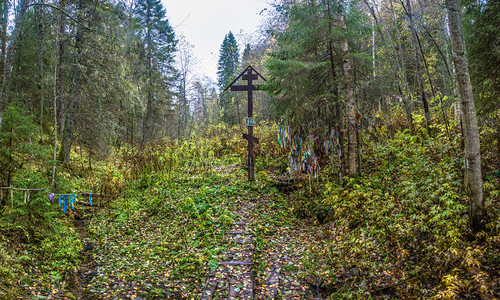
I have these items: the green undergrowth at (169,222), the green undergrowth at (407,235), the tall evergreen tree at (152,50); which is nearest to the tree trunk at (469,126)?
the green undergrowth at (407,235)

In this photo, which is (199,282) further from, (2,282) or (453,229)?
(453,229)

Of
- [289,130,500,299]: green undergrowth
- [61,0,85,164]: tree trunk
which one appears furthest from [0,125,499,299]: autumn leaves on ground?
[61,0,85,164]: tree trunk

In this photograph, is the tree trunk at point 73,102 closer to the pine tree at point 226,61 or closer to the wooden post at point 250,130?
the wooden post at point 250,130

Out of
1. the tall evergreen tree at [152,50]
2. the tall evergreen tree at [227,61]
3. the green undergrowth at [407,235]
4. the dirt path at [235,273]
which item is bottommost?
the dirt path at [235,273]

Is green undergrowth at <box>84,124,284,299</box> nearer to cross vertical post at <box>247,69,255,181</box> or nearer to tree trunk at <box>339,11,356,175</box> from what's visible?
cross vertical post at <box>247,69,255,181</box>

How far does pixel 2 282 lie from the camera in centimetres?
395

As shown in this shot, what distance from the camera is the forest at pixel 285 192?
429cm

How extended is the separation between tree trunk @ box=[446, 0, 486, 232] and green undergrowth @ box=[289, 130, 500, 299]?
199 mm

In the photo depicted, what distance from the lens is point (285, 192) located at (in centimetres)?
958

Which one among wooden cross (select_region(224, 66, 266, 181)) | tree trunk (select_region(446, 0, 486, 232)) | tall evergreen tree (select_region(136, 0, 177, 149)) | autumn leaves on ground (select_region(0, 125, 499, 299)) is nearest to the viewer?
autumn leaves on ground (select_region(0, 125, 499, 299))

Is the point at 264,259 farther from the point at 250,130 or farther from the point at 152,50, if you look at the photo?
the point at 152,50

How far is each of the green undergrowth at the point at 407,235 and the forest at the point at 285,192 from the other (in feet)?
0.10

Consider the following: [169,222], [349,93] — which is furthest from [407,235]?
[169,222]

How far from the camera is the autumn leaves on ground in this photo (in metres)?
4.09
